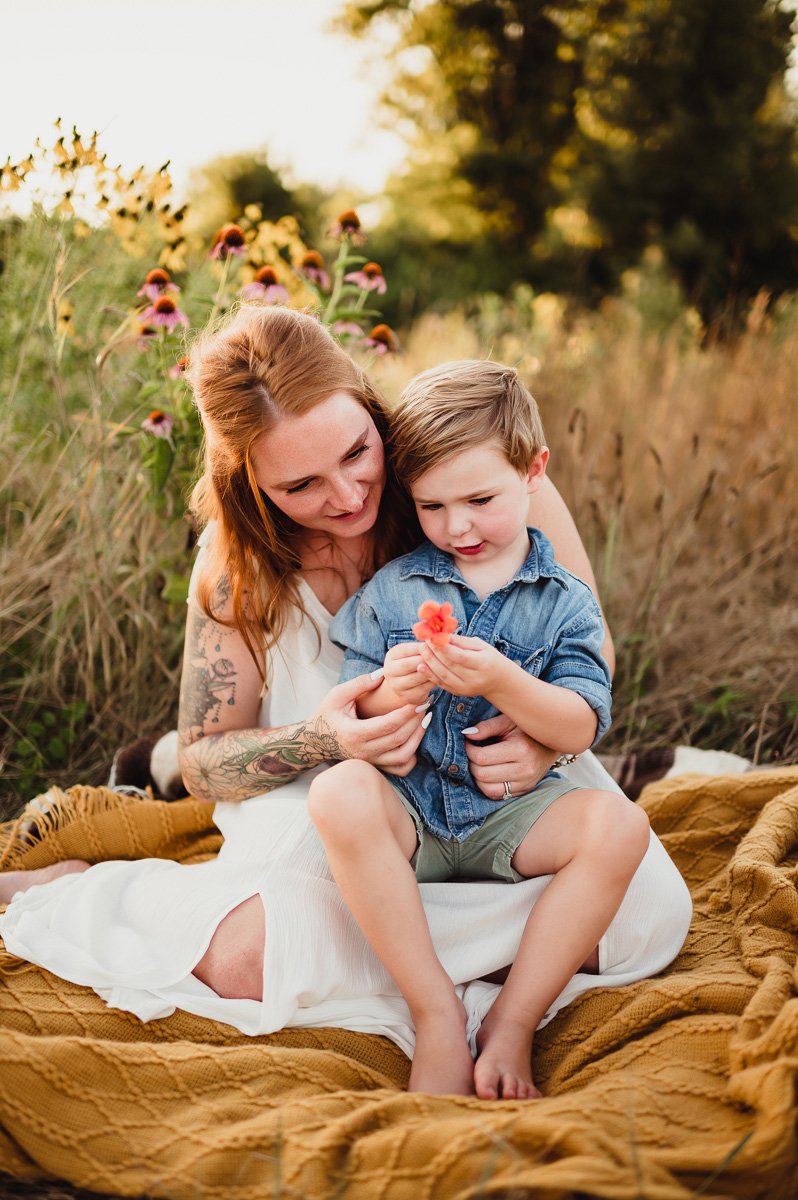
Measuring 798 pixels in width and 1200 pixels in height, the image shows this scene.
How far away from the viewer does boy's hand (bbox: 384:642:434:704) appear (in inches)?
68.3

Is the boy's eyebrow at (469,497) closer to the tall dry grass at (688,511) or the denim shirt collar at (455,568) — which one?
Answer: the denim shirt collar at (455,568)

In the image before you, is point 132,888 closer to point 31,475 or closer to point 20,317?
point 31,475

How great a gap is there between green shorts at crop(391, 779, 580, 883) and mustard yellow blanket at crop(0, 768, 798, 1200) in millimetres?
307

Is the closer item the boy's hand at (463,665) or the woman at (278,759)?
the boy's hand at (463,665)

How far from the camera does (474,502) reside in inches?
77.0

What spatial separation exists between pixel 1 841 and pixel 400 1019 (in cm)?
119

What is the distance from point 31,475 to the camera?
11.2 ft

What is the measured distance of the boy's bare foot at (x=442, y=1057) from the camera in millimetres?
1651

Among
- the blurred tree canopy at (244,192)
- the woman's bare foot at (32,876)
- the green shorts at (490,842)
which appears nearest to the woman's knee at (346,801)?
the green shorts at (490,842)

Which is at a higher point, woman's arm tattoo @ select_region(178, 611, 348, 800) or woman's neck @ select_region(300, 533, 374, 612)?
woman's neck @ select_region(300, 533, 374, 612)

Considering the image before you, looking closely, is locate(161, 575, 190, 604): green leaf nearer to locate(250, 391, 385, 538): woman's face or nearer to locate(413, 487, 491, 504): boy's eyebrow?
locate(250, 391, 385, 538): woman's face

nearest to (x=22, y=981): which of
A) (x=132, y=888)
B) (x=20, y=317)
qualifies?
(x=132, y=888)

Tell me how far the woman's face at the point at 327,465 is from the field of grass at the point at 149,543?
620mm

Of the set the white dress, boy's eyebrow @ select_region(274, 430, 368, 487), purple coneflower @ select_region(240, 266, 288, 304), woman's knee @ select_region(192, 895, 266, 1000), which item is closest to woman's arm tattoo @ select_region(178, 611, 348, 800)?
the white dress
